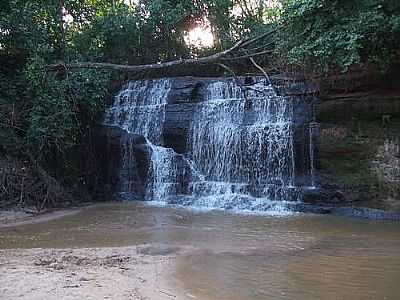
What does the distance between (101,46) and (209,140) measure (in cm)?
645

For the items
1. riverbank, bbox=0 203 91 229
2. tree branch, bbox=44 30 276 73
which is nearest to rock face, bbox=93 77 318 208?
tree branch, bbox=44 30 276 73

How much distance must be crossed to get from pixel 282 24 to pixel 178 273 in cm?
810

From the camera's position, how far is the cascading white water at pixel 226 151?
12852mm

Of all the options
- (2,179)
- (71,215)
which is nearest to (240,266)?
(71,215)

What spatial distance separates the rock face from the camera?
42.2ft

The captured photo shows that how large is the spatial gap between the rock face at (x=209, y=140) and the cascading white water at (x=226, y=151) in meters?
0.03

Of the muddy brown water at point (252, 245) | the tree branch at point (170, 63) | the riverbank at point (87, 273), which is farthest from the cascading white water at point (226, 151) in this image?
the riverbank at point (87, 273)

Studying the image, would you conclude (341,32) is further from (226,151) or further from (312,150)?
(226,151)

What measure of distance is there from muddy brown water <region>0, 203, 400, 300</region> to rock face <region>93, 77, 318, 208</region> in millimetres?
1995

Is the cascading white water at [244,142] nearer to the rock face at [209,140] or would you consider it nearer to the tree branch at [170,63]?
the rock face at [209,140]

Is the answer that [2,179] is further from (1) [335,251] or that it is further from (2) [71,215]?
(1) [335,251]

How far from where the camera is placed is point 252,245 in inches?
302

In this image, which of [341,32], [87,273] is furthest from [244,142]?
[87,273]

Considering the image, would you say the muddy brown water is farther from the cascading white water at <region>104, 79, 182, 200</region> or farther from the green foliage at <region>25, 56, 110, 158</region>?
the green foliage at <region>25, 56, 110, 158</region>
